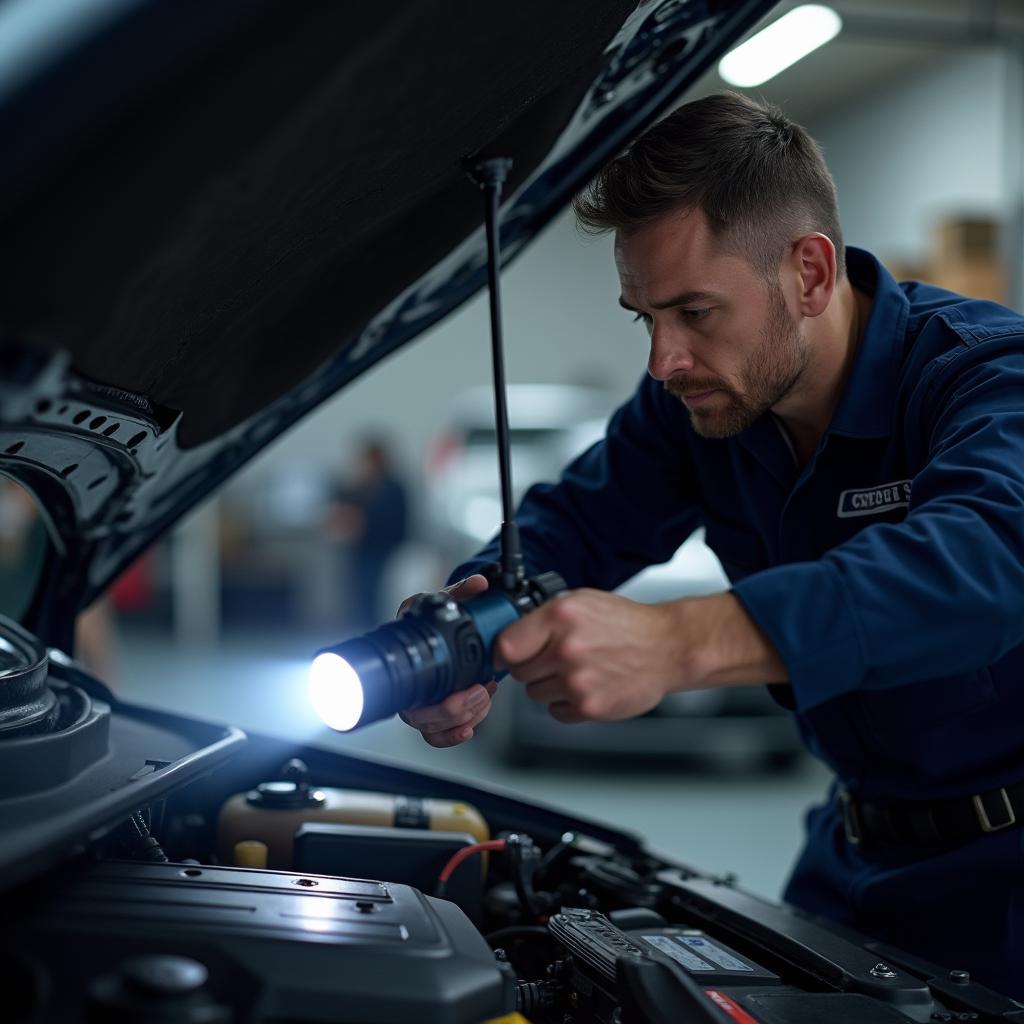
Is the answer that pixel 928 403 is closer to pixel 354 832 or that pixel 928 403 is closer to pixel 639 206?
pixel 639 206

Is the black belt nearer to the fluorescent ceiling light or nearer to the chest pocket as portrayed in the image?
the chest pocket

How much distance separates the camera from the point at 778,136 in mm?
1385

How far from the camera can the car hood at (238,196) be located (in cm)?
69

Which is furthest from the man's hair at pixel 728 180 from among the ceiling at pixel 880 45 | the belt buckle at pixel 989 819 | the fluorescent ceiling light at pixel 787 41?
the ceiling at pixel 880 45

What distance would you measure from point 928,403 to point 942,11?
6.79 meters

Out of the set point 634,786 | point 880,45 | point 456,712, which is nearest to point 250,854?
point 456,712

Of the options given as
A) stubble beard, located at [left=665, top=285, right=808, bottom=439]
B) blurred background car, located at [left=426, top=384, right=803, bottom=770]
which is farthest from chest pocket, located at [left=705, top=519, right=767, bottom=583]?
blurred background car, located at [left=426, top=384, right=803, bottom=770]

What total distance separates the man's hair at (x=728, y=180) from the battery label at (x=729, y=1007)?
0.74 meters

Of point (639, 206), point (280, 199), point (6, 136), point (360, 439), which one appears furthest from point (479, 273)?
point (360, 439)

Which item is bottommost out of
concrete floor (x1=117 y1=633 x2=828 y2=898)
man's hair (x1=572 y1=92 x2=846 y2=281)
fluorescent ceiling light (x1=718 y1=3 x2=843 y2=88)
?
concrete floor (x1=117 y1=633 x2=828 y2=898)

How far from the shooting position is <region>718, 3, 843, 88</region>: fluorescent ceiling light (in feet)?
15.0

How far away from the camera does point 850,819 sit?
1.55 metres

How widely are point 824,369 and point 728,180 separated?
0.30 m

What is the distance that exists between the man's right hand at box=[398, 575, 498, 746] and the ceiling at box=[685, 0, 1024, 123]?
4178mm
